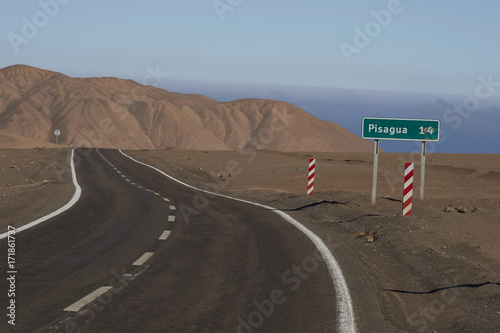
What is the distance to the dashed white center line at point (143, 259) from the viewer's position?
10.7 meters

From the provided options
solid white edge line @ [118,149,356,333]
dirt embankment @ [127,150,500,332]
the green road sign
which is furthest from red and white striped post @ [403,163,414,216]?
the green road sign

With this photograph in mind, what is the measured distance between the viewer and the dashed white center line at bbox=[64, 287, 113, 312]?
7.55 m

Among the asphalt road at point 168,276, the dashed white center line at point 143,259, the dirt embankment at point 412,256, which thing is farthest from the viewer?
the dashed white center line at point 143,259

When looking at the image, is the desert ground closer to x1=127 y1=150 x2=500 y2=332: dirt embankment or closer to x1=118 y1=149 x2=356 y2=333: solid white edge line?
x1=127 y1=150 x2=500 y2=332: dirt embankment

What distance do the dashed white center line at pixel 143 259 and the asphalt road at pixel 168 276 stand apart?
2 centimetres

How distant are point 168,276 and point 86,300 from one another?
1.95 metres

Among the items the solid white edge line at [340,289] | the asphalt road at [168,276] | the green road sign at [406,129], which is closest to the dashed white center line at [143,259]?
the asphalt road at [168,276]

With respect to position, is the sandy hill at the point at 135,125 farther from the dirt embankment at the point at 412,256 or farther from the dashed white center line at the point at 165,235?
the dashed white center line at the point at 165,235

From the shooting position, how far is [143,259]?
1108 cm

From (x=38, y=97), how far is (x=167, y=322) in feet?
630

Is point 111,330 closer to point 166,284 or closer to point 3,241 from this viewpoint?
point 166,284

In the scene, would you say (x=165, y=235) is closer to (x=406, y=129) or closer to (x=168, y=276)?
(x=168, y=276)

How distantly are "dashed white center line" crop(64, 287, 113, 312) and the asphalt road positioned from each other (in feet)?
0.04

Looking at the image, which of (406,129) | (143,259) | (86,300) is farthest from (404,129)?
(86,300)
